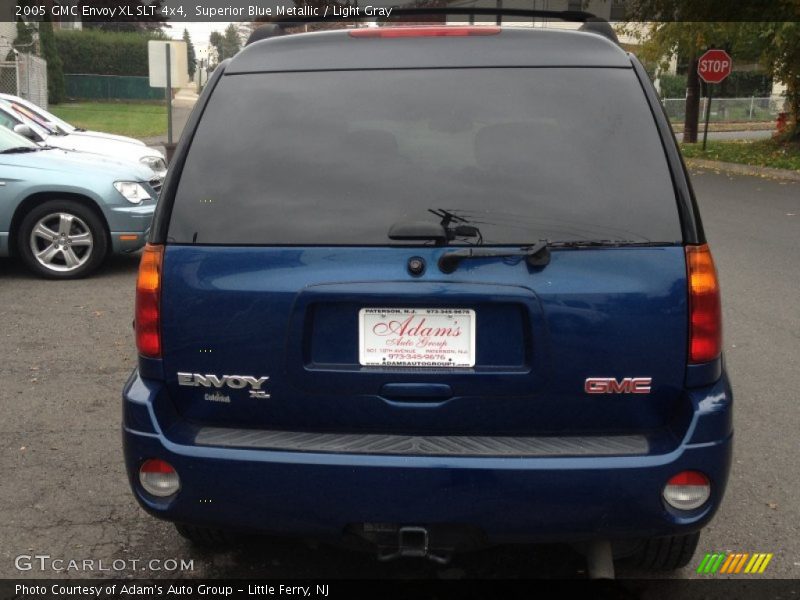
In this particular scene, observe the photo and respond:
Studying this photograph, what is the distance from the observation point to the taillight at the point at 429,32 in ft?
10.3

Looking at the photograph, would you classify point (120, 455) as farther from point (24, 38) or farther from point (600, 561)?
point (24, 38)

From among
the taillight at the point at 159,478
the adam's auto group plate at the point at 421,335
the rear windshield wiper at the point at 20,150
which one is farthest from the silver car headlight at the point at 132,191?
the adam's auto group plate at the point at 421,335

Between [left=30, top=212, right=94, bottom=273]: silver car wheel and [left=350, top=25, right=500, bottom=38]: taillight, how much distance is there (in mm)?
6558

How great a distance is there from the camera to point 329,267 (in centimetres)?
284

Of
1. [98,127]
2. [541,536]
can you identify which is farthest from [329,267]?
[98,127]

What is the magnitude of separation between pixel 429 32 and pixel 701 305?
1.22 metres

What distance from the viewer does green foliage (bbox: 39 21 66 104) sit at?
1826 inches

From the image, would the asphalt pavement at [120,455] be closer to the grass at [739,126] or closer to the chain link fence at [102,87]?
the grass at [739,126]

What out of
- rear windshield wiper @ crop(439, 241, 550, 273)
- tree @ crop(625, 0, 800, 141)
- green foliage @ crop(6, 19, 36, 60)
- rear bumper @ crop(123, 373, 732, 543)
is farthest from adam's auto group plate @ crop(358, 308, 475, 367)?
green foliage @ crop(6, 19, 36, 60)

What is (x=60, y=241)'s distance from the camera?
9.13 metres

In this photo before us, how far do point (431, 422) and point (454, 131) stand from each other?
878 millimetres

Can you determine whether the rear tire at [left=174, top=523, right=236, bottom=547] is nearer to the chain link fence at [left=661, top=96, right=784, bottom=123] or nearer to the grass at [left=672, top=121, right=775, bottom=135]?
the grass at [left=672, top=121, right=775, bottom=135]

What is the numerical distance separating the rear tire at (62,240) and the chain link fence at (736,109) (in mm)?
42166

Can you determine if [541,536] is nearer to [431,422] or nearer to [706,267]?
[431,422]
